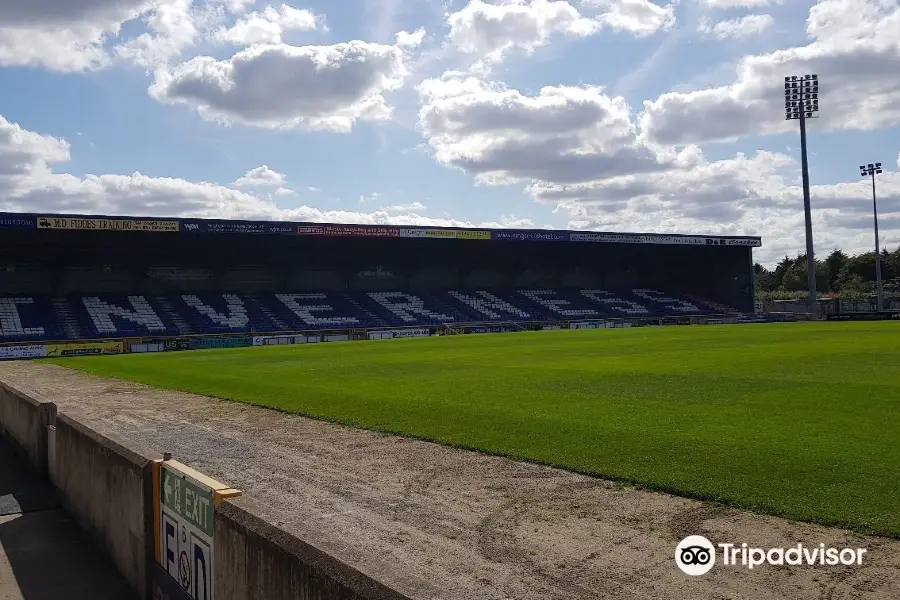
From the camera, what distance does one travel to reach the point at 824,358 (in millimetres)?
20703

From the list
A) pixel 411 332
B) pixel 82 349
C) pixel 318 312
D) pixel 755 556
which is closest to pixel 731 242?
pixel 411 332

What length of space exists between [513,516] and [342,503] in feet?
6.18

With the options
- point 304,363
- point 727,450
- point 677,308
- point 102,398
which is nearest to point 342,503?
point 727,450

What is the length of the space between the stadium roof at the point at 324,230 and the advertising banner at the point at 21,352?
7588mm

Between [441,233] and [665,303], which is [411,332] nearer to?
[441,233]

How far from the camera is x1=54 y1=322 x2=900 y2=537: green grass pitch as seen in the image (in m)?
7.52

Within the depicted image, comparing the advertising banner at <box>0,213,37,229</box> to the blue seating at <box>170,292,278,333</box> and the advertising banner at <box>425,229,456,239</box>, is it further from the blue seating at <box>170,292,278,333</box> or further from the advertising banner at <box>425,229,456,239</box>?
the advertising banner at <box>425,229,456,239</box>

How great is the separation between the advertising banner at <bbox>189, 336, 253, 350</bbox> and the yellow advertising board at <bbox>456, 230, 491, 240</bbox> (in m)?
18.5

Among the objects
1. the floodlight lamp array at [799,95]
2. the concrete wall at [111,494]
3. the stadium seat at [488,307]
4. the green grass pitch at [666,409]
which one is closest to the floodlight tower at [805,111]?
the floodlight lamp array at [799,95]

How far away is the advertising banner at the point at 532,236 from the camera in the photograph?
192 ft

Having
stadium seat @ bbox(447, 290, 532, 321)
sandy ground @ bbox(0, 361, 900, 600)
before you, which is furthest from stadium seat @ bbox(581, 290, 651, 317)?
sandy ground @ bbox(0, 361, 900, 600)

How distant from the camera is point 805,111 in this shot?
202ft

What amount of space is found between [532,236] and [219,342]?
26308mm

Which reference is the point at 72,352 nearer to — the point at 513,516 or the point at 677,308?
the point at 513,516
